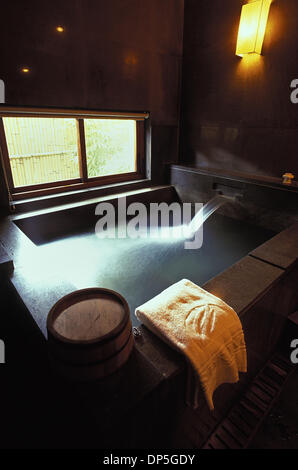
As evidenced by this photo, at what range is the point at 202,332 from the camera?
47.1 inches

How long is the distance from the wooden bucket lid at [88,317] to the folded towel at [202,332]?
259mm

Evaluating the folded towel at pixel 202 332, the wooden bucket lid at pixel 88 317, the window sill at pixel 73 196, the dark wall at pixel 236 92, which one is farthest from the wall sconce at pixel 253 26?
the wooden bucket lid at pixel 88 317

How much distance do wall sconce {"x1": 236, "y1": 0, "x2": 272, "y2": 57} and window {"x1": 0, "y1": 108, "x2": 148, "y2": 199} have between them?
1415 millimetres

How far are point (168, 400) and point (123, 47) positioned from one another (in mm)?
3591

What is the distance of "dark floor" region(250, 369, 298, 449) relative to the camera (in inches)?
64.2

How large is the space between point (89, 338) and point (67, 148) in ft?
8.82

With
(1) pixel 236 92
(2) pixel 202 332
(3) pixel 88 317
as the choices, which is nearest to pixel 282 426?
(2) pixel 202 332

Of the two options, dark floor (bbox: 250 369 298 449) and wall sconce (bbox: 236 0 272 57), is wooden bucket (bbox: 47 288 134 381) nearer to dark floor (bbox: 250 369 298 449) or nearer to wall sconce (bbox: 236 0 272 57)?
dark floor (bbox: 250 369 298 449)

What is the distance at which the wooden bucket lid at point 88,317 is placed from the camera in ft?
3.08

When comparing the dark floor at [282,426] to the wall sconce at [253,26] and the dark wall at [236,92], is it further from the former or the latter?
the wall sconce at [253,26]

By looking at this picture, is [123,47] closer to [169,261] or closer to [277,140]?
[277,140]

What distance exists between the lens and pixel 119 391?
97cm

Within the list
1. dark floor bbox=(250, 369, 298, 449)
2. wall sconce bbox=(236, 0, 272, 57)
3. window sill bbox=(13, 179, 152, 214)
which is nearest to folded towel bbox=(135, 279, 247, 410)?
dark floor bbox=(250, 369, 298, 449)

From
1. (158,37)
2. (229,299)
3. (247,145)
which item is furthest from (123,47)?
(229,299)
